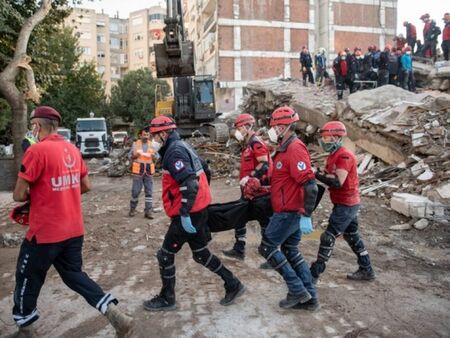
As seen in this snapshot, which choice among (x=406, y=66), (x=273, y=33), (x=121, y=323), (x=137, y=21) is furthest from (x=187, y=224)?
(x=137, y=21)

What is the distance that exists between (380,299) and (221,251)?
2.56m

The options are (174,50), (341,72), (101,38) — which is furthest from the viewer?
(101,38)

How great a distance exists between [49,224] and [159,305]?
4.77 ft

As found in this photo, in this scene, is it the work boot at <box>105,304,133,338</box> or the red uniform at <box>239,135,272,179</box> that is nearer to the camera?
the work boot at <box>105,304,133,338</box>

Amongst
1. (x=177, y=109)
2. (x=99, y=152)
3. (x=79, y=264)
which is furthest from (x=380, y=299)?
(x=99, y=152)

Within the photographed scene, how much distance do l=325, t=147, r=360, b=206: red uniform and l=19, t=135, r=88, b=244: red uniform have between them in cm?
268

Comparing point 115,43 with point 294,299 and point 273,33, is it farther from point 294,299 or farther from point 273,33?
point 294,299

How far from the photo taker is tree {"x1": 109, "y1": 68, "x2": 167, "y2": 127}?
43.5 metres

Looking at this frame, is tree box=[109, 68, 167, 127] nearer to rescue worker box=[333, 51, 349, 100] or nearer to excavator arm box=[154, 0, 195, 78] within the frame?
rescue worker box=[333, 51, 349, 100]

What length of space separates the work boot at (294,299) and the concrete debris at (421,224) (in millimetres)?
4175

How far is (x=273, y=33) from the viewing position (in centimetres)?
4006

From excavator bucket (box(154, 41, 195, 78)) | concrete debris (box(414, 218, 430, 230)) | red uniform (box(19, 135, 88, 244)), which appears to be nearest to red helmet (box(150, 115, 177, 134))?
red uniform (box(19, 135, 88, 244))

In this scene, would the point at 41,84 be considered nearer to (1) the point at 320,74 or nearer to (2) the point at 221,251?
(2) the point at 221,251

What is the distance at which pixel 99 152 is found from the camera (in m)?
26.9
